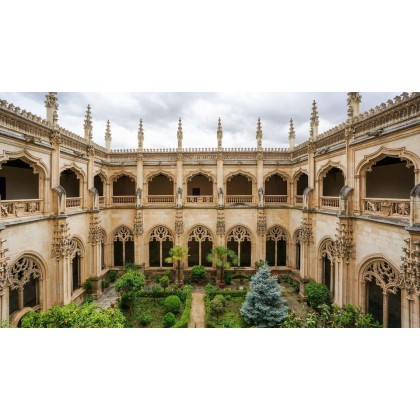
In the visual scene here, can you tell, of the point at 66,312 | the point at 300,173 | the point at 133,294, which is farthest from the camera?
the point at 300,173

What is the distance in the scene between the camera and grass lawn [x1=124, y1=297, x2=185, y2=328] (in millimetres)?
12270

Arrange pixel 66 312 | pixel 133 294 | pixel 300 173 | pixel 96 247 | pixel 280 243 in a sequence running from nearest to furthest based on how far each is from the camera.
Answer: pixel 66 312 → pixel 133 294 → pixel 96 247 → pixel 300 173 → pixel 280 243

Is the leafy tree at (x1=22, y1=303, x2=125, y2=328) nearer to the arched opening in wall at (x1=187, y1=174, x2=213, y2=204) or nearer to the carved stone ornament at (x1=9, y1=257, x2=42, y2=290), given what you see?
the carved stone ornament at (x1=9, y1=257, x2=42, y2=290)

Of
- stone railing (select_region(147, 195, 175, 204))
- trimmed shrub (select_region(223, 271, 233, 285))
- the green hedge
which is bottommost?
the green hedge

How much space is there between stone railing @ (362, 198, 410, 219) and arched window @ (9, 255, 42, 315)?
1626 cm

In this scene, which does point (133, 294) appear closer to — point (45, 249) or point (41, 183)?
point (45, 249)

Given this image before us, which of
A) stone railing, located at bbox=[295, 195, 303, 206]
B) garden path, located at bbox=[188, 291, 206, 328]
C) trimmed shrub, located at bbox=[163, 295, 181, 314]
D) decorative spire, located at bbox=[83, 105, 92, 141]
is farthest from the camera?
stone railing, located at bbox=[295, 195, 303, 206]

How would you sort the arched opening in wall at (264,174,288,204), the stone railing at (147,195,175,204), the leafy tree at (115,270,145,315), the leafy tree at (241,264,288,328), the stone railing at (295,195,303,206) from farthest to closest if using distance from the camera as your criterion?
the arched opening in wall at (264,174,288,204) → the stone railing at (147,195,175,204) → the stone railing at (295,195,303,206) → the leafy tree at (115,270,145,315) → the leafy tree at (241,264,288,328)

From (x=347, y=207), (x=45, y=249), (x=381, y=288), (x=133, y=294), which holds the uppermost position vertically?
(x=347, y=207)

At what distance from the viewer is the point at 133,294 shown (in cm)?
1285

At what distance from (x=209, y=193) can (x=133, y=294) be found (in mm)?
11645

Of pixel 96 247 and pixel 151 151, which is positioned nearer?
pixel 96 247

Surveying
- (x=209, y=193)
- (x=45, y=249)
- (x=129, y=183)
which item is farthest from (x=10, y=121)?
(x=209, y=193)

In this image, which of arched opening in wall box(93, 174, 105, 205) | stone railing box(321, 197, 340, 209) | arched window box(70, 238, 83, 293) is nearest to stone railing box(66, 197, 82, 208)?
arched window box(70, 238, 83, 293)
